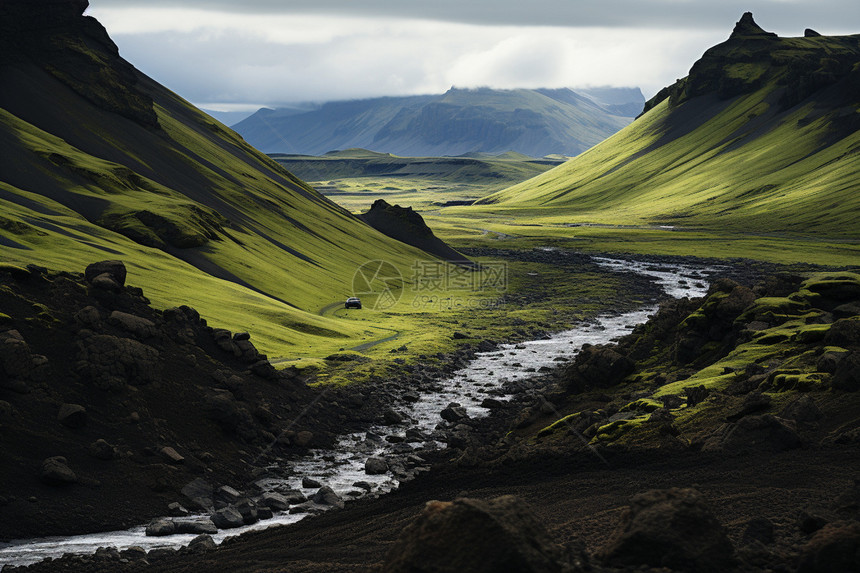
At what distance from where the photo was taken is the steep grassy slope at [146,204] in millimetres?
90875

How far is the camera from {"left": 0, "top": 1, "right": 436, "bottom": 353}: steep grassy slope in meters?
90.9

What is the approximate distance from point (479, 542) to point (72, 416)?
3397cm

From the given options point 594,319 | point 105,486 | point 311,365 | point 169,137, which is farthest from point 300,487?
point 169,137

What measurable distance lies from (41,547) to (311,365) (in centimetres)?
3962

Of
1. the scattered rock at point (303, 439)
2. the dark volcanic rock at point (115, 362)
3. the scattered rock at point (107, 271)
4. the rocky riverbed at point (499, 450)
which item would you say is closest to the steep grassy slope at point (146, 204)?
the scattered rock at point (107, 271)

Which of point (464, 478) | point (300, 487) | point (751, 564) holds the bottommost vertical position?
point (300, 487)

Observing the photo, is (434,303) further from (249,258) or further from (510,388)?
(510,388)

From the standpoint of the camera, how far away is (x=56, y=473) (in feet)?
129

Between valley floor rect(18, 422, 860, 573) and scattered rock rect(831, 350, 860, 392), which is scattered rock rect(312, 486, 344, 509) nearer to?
valley floor rect(18, 422, 860, 573)

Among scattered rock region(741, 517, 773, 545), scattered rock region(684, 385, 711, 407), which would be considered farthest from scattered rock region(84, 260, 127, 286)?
scattered rock region(741, 517, 773, 545)

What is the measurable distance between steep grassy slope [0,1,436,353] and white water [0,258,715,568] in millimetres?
21342

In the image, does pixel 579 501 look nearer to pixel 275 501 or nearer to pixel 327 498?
Answer: pixel 327 498

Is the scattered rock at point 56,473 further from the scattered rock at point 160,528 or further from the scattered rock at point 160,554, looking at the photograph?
the scattered rock at point 160,554

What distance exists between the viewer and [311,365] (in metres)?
73.4
